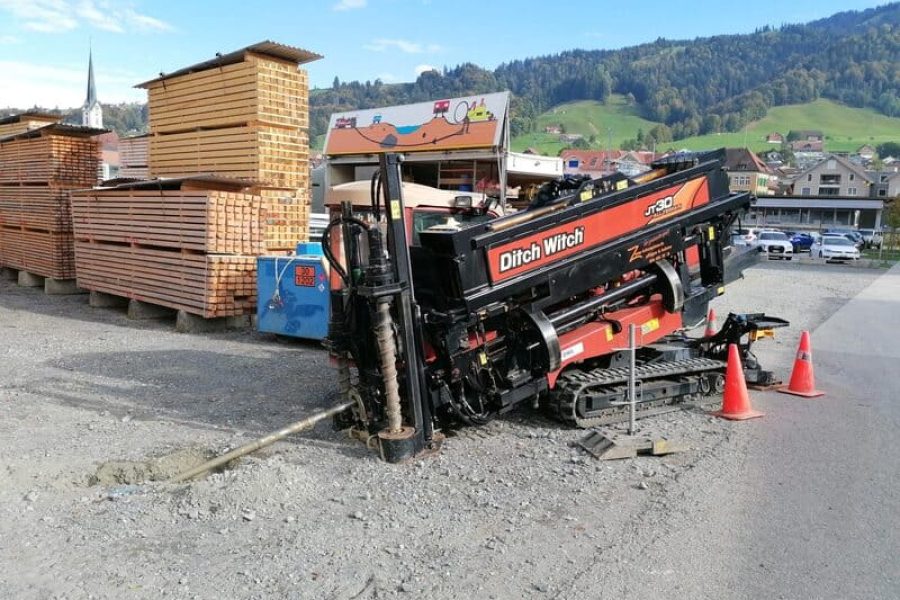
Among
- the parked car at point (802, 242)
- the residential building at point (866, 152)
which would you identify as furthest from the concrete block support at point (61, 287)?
the residential building at point (866, 152)

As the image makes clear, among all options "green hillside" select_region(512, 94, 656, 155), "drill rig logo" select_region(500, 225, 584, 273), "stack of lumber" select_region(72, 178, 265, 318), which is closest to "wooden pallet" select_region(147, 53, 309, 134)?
"stack of lumber" select_region(72, 178, 265, 318)

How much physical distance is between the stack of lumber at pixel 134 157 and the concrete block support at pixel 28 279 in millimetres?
3600

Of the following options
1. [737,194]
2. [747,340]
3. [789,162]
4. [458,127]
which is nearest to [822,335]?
[747,340]

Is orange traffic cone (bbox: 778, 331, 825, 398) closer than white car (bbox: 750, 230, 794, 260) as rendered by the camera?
Yes

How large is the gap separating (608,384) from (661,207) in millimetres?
1763

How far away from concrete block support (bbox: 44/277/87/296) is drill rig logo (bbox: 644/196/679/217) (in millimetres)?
13698

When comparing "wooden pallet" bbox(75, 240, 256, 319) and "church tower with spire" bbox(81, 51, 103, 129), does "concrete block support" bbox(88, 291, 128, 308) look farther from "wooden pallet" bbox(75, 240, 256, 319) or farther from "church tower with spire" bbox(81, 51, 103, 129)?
"church tower with spire" bbox(81, 51, 103, 129)

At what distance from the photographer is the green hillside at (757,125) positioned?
5600 inches

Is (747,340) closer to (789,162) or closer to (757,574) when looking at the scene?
(757,574)

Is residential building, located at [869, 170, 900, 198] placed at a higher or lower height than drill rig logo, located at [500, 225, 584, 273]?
higher

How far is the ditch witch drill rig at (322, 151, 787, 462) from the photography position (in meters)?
5.27

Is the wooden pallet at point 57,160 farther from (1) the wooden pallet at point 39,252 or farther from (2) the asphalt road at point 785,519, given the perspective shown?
(2) the asphalt road at point 785,519

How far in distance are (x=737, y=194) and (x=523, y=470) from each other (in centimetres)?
391

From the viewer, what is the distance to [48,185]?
15.3 m
